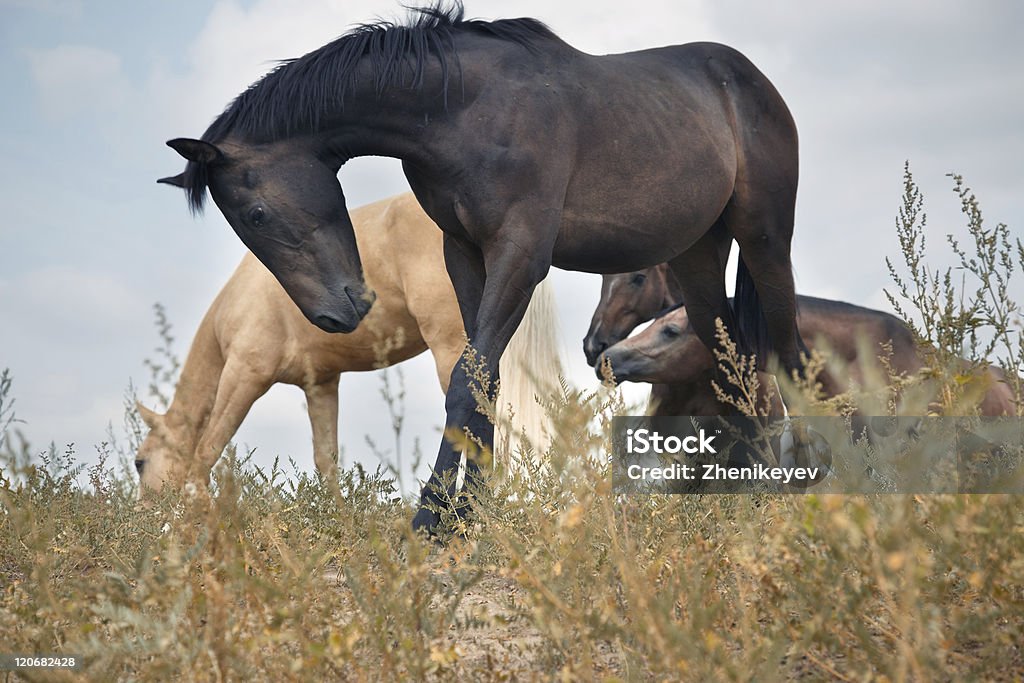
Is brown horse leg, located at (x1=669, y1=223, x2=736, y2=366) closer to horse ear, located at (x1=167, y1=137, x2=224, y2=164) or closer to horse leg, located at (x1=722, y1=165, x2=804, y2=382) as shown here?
horse leg, located at (x1=722, y1=165, x2=804, y2=382)

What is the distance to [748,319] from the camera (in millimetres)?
5984

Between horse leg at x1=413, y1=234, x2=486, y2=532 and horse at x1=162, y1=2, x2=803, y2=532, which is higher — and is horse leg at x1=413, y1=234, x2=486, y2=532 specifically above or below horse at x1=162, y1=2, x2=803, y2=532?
below

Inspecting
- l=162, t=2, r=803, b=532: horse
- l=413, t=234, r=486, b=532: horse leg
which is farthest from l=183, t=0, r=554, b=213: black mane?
l=413, t=234, r=486, b=532: horse leg

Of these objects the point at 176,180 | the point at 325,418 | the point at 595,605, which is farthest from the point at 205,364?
the point at 595,605

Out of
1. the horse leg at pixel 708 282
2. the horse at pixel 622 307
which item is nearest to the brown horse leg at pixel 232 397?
the horse at pixel 622 307

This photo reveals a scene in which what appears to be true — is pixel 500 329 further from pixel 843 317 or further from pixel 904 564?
pixel 843 317

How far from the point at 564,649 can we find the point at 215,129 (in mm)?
2997

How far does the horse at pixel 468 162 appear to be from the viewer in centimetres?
405

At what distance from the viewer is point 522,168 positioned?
405 centimetres

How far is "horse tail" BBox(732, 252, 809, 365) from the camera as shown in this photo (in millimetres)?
5961

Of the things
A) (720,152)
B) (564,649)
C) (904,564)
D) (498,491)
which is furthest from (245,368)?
(904,564)

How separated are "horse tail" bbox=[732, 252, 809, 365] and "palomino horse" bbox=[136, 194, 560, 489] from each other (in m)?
1.71

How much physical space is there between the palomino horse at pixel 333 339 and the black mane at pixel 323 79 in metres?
2.86

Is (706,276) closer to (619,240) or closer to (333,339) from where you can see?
(619,240)
